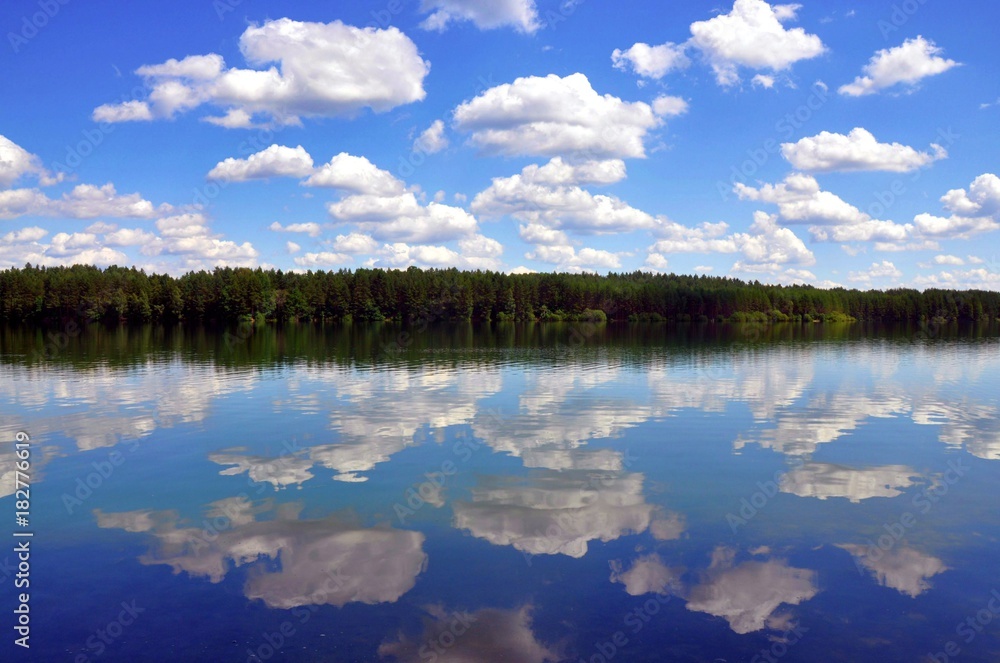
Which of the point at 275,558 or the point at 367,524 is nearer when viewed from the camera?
the point at 275,558

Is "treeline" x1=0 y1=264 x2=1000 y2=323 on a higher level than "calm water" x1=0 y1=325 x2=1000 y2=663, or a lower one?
higher

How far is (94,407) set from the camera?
112ft

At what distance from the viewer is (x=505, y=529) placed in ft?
55.0

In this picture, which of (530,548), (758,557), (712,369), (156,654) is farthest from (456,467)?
(712,369)

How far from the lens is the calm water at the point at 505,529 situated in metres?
11.9

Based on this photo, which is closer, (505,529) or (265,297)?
(505,529)

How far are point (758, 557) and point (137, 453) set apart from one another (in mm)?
20403

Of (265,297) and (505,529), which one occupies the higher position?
(265,297)

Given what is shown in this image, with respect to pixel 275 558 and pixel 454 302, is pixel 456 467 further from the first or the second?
pixel 454 302

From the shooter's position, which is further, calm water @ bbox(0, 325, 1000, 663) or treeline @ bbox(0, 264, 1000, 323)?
treeline @ bbox(0, 264, 1000, 323)

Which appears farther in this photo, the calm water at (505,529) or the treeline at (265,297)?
the treeline at (265,297)

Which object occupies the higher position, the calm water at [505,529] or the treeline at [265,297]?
the treeline at [265,297]

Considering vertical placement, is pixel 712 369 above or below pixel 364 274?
below

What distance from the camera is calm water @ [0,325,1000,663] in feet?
39.0
